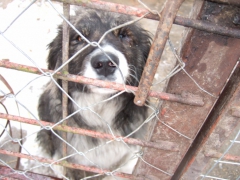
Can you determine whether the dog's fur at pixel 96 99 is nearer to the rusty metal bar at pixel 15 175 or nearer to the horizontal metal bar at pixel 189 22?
the rusty metal bar at pixel 15 175

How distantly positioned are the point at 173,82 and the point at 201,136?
38 centimetres

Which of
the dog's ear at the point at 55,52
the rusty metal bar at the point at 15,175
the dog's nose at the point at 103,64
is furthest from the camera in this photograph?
the dog's ear at the point at 55,52

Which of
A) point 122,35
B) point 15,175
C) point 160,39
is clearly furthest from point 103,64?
point 15,175

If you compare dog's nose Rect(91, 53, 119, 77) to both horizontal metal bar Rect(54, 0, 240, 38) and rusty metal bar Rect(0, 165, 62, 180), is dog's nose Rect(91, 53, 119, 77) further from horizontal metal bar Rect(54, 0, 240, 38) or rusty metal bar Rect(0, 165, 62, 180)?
rusty metal bar Rect(0, 165, 62, 180)

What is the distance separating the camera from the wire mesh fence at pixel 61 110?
33.8 inches

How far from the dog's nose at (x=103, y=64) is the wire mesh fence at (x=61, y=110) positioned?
0.17 ft

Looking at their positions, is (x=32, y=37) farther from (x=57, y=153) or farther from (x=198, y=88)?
(x=198, y=88)

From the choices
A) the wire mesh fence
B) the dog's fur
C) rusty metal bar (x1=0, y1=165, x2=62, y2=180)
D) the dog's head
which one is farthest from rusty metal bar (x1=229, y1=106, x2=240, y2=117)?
rusty metal bar (x1=0, y1=165, x2=62, y2=180)

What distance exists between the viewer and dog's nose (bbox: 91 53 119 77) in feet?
4.01

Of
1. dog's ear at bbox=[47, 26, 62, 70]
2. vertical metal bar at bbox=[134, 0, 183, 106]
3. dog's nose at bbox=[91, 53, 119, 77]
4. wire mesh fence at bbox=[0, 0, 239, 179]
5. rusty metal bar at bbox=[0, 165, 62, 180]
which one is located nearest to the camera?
vertical metal bar at bbox=[134, 0, 183, 106]

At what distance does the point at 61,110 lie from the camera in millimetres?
1738

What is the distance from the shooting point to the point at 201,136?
108 centimetres

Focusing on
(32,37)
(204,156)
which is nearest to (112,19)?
(204,156)

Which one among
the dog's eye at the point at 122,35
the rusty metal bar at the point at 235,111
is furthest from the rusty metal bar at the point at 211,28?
the dog's eye at the point at 122,35
